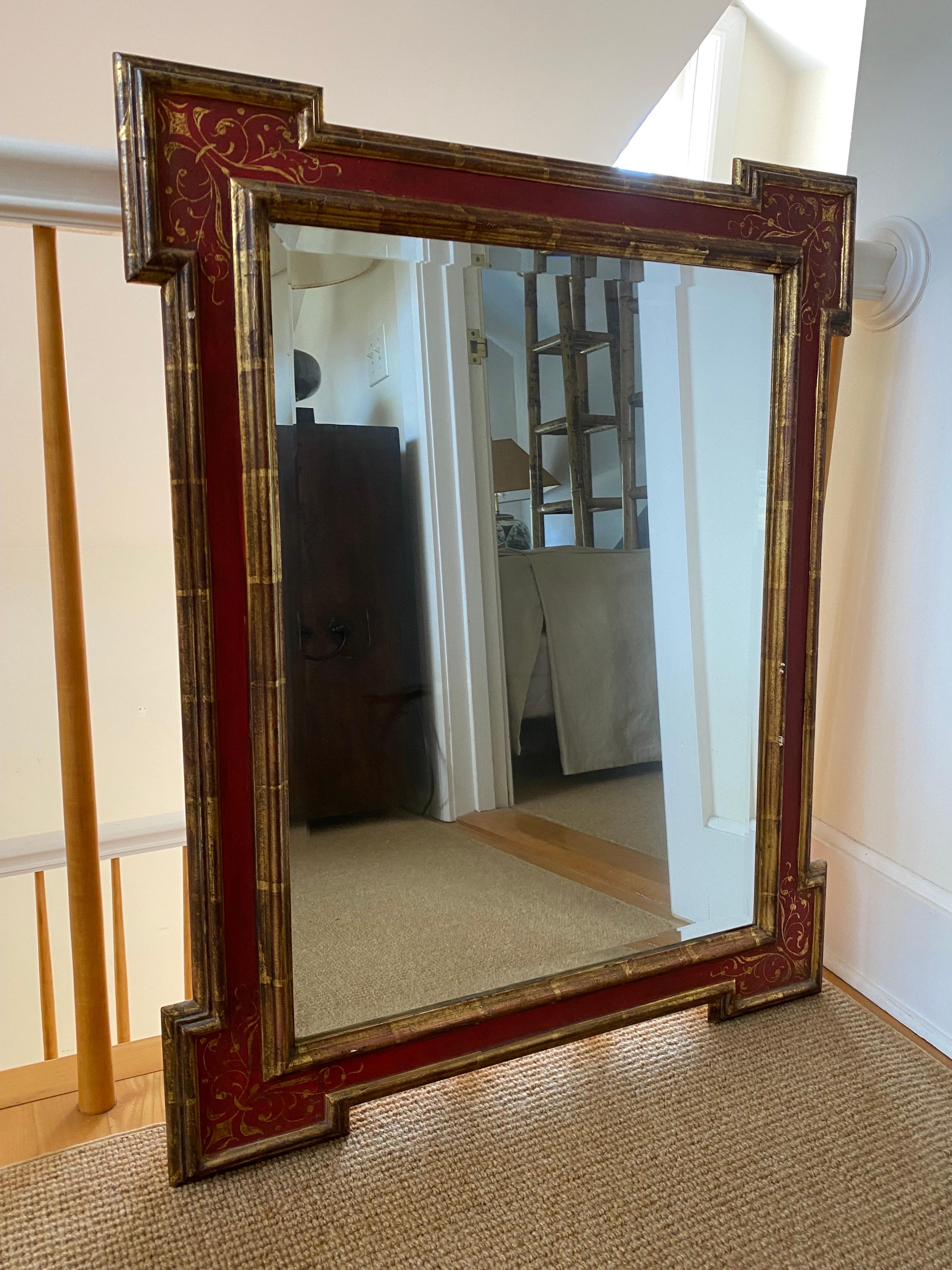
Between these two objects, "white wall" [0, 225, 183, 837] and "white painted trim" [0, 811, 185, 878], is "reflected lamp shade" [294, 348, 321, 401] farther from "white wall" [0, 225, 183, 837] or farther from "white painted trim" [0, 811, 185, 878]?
"white wall" [0, 225, 183, 837]

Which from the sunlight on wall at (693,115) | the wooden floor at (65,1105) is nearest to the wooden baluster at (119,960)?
the wooden floor at (65,1105)

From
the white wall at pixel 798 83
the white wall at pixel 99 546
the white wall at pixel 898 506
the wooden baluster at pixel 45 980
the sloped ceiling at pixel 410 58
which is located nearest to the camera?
the white wall at pixel 898 506

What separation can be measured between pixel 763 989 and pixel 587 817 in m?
0.48

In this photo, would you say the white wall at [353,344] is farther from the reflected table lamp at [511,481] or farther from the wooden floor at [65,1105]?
the wooden floor at [65,1105]

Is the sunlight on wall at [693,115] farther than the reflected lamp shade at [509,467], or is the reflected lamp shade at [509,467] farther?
the sunlight on wall at [693,115]

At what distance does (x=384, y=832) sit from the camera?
1231mm

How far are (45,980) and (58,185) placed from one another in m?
1.39

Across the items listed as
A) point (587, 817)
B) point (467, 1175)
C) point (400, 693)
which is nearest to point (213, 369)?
point (400, 693)

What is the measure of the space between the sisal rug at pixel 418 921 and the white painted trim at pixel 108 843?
1.21 ft

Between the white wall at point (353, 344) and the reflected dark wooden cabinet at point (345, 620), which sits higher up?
the white wall at point (353, 344)

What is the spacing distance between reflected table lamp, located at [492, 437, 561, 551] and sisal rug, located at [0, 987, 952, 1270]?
816mm

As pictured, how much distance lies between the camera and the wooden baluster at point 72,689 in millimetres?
1168

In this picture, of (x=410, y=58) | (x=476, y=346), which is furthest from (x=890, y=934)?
(x=410, y=58)

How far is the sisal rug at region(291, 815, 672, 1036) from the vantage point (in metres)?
1.20
